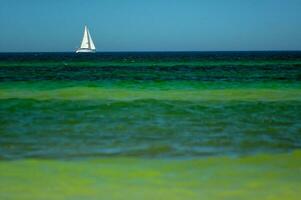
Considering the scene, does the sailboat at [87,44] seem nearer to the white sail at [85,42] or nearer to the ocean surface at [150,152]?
the white sail at [85,42]

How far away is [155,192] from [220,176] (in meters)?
1.04

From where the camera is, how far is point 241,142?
7992mm

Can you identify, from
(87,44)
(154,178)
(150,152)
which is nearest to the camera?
(154,178)

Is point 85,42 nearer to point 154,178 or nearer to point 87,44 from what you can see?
point 87,44

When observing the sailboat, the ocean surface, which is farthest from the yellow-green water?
the sailboat

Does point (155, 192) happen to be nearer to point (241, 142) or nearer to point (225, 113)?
point (241, 142)

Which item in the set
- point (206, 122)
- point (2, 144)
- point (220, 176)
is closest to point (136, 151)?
point (220, 176)

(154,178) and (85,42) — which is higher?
(85,42)

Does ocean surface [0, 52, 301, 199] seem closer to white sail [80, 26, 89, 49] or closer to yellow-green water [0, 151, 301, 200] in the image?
yellow-green water [0, 151, 301, 200]

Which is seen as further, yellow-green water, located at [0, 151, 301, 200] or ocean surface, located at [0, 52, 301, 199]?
ocean surface, located at [0, 52, 301, 199]

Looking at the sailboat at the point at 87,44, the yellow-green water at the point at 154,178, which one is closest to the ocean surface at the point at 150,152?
the yellow-green water at the point at 154,178

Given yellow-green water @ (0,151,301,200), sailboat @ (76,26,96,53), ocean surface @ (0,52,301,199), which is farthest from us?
sailboat @ (76,26,96,53)

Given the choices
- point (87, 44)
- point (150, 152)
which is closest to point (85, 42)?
point (87, 44)

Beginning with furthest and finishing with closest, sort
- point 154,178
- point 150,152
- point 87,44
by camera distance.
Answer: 1. point 87,44
2. point 150,152
3. point 154,178
